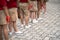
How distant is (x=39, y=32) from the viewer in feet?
22.4

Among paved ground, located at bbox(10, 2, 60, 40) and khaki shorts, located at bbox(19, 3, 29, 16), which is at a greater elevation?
khaki shorts, located at bbox(19, 3, 29, 16)

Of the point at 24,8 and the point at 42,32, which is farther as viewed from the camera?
the point at 24,8

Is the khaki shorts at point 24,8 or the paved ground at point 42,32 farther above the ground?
the khaki shorts at point 24,8

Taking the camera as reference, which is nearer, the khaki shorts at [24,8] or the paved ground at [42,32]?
the paved ground at [42,32]

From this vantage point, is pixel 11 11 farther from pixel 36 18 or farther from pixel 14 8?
pixel 36 18

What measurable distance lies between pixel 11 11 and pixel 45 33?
62.2 inches

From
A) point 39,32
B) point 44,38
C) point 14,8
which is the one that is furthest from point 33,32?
point 14,8

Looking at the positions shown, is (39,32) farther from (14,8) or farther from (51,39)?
(14,8)

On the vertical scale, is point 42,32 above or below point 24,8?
below

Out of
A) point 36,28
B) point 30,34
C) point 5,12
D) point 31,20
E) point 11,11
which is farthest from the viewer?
point 31,20

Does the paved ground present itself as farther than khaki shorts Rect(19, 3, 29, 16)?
No

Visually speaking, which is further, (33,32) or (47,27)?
(47,27)

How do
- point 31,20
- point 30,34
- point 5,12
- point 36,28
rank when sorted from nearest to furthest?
Answer: point 5,12
point 30,34
point 36,28
point 31,20

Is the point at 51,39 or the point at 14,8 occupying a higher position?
the point at 14,8
